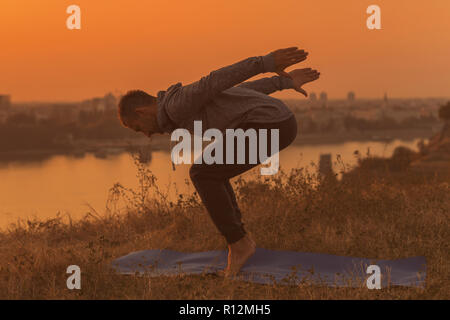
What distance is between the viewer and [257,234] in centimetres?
463

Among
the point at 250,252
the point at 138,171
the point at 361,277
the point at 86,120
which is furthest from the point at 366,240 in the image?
the point at 86,120

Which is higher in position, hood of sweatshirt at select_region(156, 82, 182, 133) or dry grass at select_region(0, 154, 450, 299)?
hood of sweatshirt at select_region(156, 82, 182, 133)

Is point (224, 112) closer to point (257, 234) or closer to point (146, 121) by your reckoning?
point (146, 121)

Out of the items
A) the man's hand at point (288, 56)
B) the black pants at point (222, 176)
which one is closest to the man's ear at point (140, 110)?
the black pants at point (222, 176)

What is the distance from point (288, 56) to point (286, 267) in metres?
1.75

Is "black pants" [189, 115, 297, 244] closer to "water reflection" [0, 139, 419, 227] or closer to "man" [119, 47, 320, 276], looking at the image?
"man" [119, 47, 320, 276]

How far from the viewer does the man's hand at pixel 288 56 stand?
10.7 ft

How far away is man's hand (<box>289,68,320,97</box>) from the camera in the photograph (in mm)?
3775

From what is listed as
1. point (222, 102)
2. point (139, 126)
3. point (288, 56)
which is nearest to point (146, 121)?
point (139, 126)

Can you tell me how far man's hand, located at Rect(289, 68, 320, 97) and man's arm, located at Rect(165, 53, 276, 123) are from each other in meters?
0.57

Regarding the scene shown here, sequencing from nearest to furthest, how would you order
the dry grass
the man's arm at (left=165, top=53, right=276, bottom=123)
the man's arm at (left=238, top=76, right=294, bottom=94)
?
1. the man's arm at (left=165, top=53, right=276, bottom=123)
2. the dry grass
3. the man's arm at (left=238, top=76, right=294, bottom=94)

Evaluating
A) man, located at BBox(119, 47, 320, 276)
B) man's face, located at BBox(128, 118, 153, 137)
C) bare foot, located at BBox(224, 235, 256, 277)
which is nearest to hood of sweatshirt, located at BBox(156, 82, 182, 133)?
man, located at BBox(119, 47, 320, 276)
